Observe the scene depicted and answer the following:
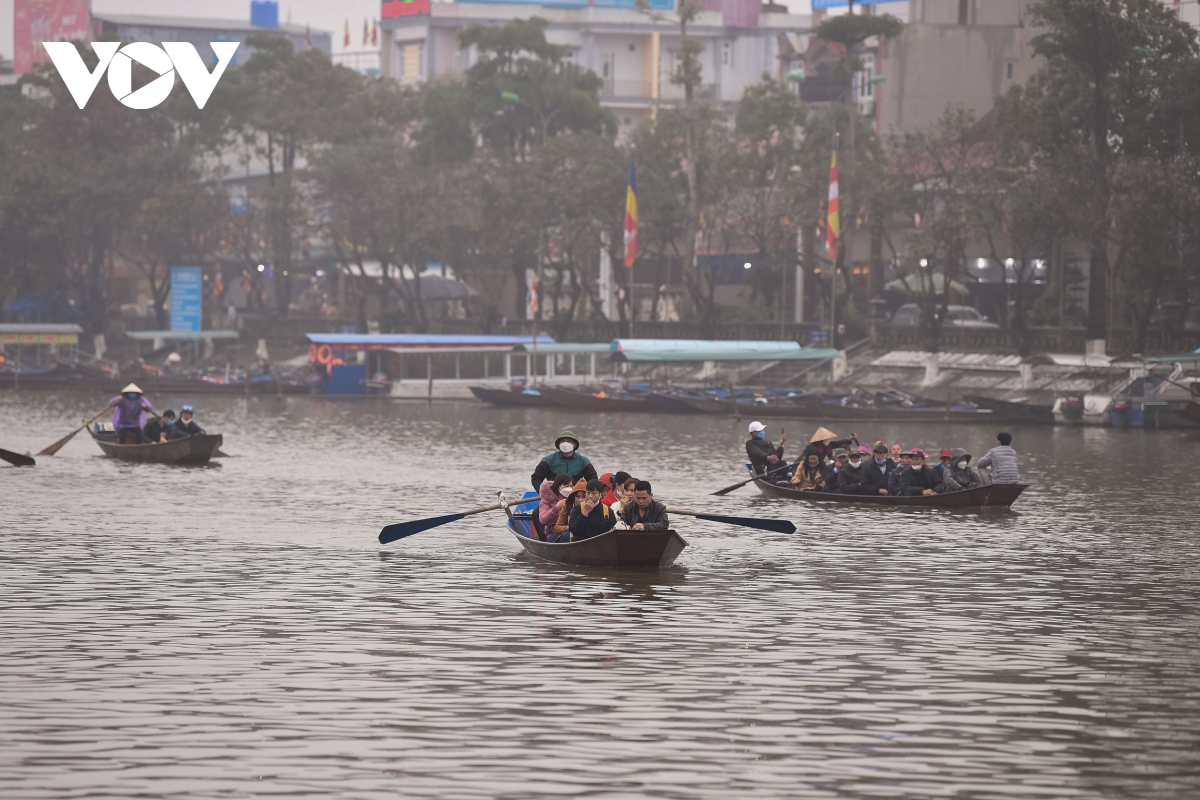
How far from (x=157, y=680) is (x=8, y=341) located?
7517cm

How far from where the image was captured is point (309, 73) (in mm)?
96000

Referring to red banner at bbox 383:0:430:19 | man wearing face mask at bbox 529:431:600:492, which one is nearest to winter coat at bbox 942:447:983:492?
man wearing face mask at bbox 529:431:600:492

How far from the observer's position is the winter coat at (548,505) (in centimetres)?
2448

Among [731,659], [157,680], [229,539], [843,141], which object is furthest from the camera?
[843,141]

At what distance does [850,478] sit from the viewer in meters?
33.1

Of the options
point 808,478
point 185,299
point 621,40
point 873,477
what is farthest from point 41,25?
point 873,477

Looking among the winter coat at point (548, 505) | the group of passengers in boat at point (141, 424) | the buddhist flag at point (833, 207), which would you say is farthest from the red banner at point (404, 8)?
the winter coat at point (548, 505)

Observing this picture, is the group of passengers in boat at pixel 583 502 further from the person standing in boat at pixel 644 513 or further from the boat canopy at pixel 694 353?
the boat canopy at pixel 694 353

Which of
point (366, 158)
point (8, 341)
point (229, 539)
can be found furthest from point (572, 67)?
point (229, 539)

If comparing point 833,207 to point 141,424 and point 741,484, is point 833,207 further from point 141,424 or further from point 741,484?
point 741,484

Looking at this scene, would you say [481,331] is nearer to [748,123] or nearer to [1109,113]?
[748,123]

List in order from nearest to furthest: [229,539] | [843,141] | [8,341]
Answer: [229,539], [843,141], [8,341]

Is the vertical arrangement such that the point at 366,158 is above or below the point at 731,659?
above

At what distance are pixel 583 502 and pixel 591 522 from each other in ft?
0.95
